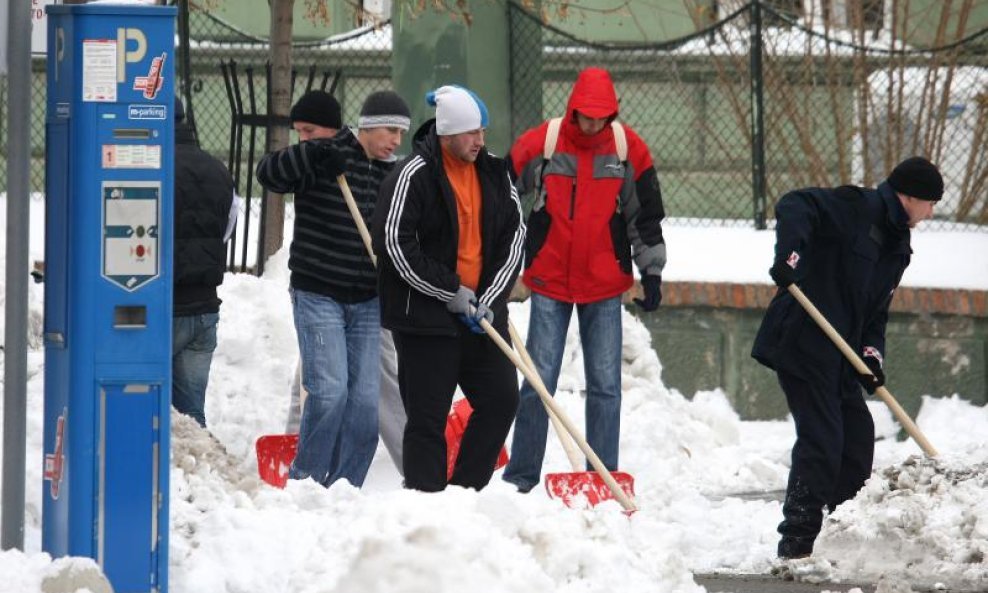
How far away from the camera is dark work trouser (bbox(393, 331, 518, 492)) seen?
7.40m

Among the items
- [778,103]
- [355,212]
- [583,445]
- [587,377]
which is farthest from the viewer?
[778,103]

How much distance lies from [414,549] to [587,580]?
23.1 inches

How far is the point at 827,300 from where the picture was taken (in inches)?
298

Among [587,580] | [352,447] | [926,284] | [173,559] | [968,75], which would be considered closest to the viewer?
[587,580]

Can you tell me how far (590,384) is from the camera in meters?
8.88

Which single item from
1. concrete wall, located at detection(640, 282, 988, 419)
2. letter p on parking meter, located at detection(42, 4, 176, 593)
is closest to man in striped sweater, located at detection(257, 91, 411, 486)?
letter p on parking meter, located at detection(42, 4, 176, 593)

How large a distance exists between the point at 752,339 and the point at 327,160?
423 cm

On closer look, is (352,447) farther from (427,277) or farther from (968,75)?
(968,75)

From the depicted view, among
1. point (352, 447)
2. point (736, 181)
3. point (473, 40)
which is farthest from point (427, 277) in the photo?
point (736, 181)

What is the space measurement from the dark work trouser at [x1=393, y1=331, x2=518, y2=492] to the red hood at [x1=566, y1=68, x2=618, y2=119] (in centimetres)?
142

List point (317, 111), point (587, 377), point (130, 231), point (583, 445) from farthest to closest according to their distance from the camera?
point (587, 377) → point (317, 111) → point (583, 445) → point (130, 231)

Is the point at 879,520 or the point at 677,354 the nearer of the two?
the point at 879,520

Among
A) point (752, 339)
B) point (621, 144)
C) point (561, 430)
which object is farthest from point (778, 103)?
point (561, 430)

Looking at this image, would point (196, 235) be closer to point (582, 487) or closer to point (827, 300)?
point (582, 487)
